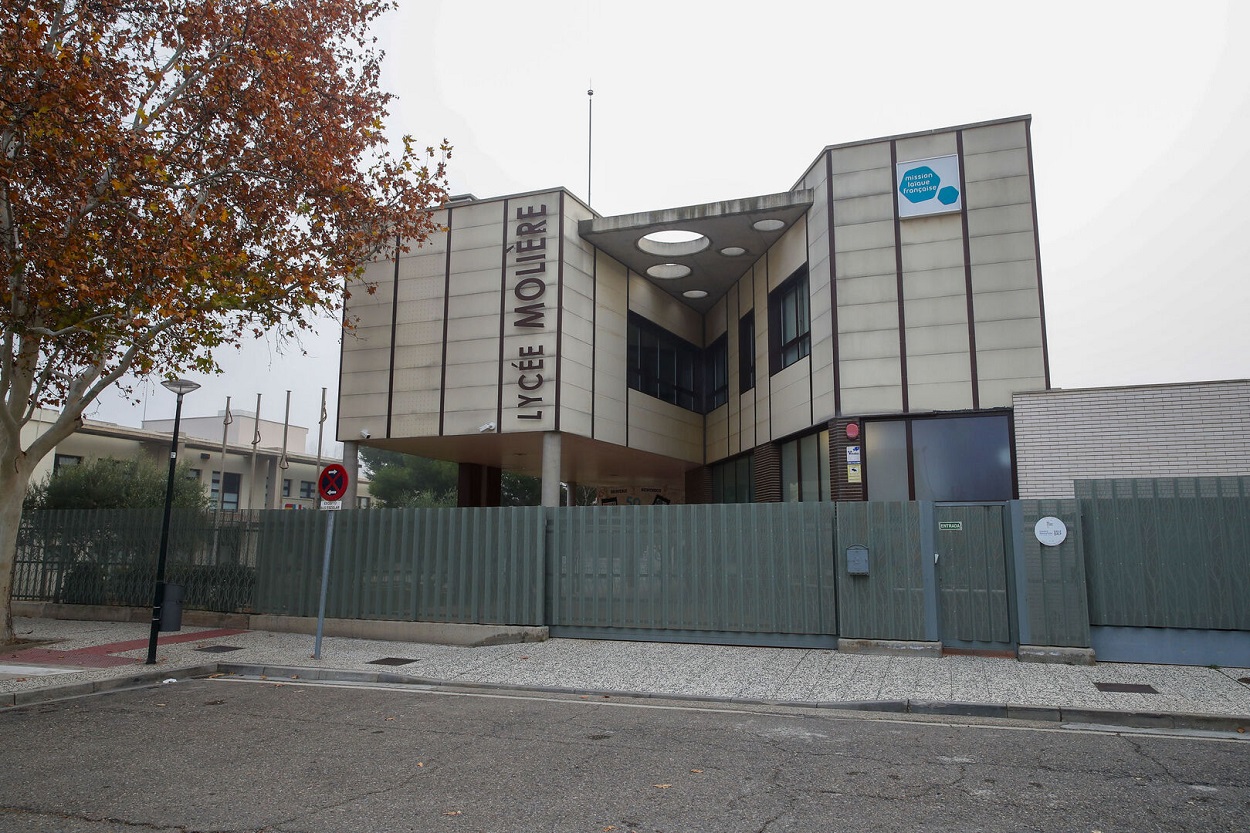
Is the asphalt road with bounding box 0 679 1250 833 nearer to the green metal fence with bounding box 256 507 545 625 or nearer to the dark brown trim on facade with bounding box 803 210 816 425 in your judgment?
the green metal fence with bounding box 256 507 545 625

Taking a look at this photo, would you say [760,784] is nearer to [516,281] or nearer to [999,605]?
[999,605]

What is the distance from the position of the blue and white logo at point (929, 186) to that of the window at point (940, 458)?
4.26 meters

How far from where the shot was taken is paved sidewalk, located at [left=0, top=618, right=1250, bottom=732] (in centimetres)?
873

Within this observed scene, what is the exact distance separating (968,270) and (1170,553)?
7.01 metres

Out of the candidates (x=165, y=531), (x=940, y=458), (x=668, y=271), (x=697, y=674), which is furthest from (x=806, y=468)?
(x=165, y=531)

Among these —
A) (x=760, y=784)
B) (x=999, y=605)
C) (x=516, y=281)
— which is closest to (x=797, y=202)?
(x=516, y=281)

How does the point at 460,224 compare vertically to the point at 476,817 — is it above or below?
above

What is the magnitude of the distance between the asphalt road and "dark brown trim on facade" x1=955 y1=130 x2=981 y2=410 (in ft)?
29.6

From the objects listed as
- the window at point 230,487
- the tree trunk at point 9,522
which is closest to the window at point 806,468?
the tree trunk at point 9,522

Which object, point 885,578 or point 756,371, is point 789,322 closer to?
point 756,371

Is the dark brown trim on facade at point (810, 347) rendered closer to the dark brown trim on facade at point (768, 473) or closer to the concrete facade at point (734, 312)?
the concrete facade at point (734, 312)

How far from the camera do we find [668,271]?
2194 cm

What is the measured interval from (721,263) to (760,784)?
17.1m

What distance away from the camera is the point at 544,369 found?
1839 centimetres
